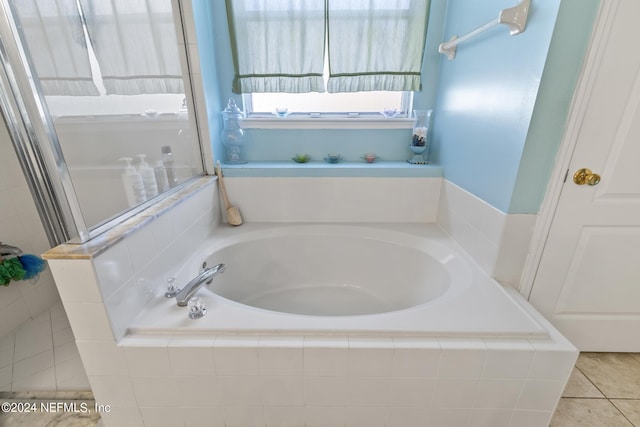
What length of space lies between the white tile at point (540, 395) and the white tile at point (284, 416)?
72 cm

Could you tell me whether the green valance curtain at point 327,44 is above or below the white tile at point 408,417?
above

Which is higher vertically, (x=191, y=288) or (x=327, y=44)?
(x=327, y=44)

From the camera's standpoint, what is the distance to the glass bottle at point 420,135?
5.72 feet

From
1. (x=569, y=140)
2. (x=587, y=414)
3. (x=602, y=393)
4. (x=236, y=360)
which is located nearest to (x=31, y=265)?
(x=236, y=360)

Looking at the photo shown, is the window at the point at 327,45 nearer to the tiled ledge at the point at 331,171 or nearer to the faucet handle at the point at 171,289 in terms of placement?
the tiled ledge at the point at 331,171

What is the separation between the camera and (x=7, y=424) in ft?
3.43

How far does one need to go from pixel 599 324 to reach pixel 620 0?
129 centimetres

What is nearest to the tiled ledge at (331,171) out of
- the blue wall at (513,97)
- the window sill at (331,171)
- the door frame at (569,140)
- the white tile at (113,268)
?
the window sill at (331,171)

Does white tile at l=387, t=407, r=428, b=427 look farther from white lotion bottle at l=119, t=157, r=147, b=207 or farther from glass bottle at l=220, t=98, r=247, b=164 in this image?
glass bottle at l=220, t=98, r=247, b=164

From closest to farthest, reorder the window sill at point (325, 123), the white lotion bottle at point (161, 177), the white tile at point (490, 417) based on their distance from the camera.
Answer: the white tile at point (490, 417) → the white lotion bottle at point (161, 177) → the window sill at point (325, 123)

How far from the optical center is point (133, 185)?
1183 mm

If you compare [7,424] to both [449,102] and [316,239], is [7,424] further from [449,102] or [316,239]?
[449,102]

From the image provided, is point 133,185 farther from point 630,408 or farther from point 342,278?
point 630,408

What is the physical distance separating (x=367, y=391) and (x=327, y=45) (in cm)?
173
